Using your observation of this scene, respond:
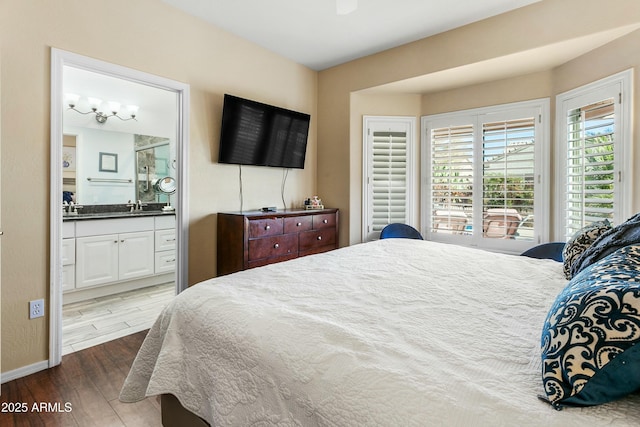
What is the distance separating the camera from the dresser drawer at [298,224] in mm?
3318

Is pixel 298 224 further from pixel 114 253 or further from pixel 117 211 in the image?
pixel 117 211

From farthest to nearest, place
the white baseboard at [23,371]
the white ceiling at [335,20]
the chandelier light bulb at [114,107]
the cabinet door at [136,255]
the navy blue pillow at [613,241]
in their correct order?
the chandelier light bulb at [114,107] → the cabinet door at [136,255] → the white ceiling at [335,20] → the white baseboard at [23,371] → the navy blue pillow at [613,241]

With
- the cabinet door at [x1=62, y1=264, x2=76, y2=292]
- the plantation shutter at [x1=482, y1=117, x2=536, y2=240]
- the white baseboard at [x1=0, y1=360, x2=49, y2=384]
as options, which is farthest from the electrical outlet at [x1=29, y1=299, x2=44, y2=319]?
the plantation shutter at [x1=482, y1=117, x2=536, y2=240]

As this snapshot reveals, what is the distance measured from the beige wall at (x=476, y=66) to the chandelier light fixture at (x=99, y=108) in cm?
263

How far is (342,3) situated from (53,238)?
253 cm

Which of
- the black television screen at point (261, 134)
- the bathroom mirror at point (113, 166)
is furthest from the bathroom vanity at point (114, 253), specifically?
the black television screen at point (261, 134)

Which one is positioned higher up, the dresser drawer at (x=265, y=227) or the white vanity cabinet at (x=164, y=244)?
the dresser drawer at (x=265, y=227)

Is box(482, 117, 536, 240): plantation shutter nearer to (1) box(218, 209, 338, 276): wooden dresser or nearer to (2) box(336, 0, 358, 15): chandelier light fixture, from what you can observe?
(1) box(218, 209, 338, 276): wooden dresser

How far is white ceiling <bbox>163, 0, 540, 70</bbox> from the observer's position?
2789 millimetres

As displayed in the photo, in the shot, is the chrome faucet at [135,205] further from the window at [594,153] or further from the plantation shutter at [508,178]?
the window at [594,153]

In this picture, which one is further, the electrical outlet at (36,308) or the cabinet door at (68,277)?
the cabinet door at (68,277)

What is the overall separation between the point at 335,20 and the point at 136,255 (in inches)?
136

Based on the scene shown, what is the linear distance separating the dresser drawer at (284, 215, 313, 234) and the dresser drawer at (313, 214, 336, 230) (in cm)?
9

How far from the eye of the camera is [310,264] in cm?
191
